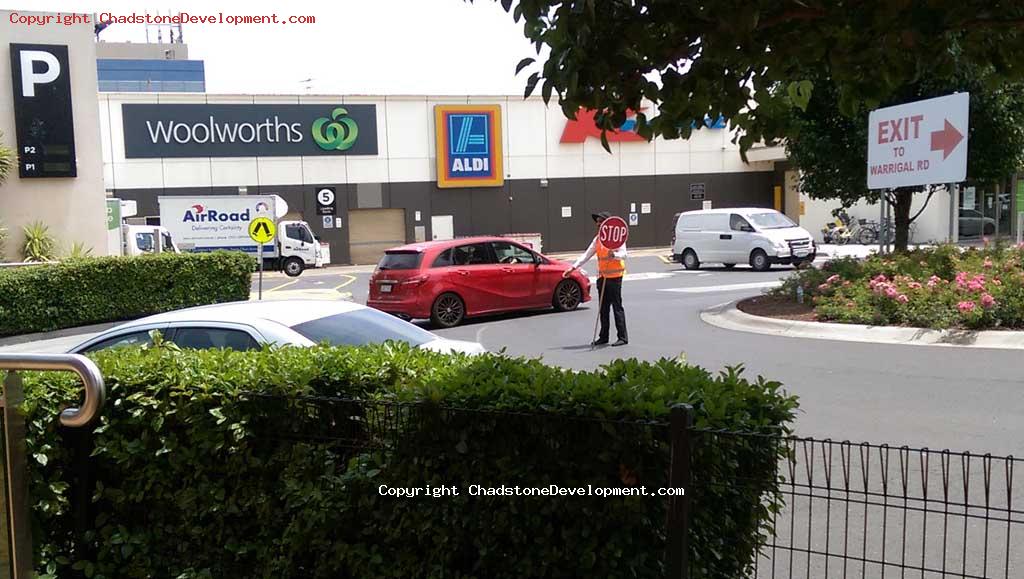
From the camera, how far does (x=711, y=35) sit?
391cm

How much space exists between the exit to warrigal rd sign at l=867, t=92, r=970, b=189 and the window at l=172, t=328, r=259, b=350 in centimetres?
1285

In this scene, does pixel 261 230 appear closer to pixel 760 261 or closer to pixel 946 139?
pixel 946 139

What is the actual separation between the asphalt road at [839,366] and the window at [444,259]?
3.99ft

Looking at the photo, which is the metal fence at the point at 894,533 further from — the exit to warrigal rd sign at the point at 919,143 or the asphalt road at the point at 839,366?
the exit to warrigal rd sign at the point at 919,143

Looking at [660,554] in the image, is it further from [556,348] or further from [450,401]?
[556,348]

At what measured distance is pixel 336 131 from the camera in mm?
40156

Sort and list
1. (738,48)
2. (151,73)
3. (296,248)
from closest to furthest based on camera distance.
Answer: (738,48)
(296,248)
(151,73)

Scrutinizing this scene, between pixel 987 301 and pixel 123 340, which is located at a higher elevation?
pixel 123 340

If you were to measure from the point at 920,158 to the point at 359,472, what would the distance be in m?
14.6

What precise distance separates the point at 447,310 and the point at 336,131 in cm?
2490

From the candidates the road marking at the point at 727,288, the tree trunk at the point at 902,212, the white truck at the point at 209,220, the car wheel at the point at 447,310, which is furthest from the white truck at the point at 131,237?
the tree trunk at the point at 902,212

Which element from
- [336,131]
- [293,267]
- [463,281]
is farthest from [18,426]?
[336,131]

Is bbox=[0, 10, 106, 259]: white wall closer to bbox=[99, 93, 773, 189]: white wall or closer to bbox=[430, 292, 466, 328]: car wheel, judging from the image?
bbox=[430, 292, 466, 328]: car wheel

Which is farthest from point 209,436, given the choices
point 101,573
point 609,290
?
point 609,290
